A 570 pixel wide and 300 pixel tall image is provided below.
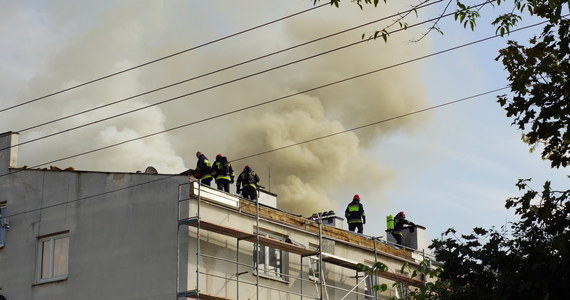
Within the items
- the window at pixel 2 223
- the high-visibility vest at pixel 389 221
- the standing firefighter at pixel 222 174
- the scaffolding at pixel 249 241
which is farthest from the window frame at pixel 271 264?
the high-visibility vest at pixel 389 221

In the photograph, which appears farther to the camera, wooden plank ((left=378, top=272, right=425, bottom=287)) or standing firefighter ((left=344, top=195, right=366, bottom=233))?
standing firefighter ((left=344, top=195, right=366, bottom=233))

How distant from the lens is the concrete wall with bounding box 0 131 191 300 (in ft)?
93.0

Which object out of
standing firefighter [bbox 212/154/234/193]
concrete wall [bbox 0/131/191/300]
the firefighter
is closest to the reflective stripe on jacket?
the firefighter

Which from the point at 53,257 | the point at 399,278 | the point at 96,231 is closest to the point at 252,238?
the point at 96,231

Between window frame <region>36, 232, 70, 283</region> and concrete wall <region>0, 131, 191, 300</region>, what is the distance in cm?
13

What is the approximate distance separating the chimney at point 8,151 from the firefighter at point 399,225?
13.5 meters

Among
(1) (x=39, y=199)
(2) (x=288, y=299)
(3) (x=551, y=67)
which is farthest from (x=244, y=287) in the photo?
(3) (x=551, y=67)

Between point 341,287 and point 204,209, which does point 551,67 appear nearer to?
point 204,209

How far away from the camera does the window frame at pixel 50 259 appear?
3012cm

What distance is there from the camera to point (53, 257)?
30547 mm

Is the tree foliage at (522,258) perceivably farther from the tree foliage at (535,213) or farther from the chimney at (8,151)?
the chimney at (8,151)

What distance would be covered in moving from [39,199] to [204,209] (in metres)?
5.75

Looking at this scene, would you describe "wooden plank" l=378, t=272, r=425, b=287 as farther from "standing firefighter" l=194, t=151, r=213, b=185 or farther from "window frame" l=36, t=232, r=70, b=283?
"window frame" l=36, t=232, r=70, b=283

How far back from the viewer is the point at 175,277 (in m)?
27.7
